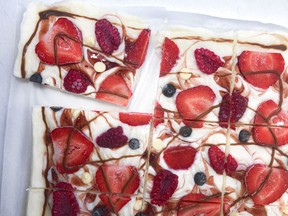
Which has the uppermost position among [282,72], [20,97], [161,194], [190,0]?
[190,0]

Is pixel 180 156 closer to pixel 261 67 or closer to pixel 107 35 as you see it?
pixel 261 67

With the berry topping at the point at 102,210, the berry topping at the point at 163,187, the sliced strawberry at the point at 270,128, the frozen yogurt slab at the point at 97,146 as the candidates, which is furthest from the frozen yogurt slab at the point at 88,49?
the sliced strawberry at the point at 270,128

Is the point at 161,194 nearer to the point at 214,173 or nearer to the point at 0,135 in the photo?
the point at 214,173

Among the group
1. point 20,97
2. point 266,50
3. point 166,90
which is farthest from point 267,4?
point 20,97

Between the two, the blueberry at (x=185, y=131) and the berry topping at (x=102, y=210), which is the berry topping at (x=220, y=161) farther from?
the berry topping at (x=102, y=210)

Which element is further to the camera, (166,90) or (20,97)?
(20,97)

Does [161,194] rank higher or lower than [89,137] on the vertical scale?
lower

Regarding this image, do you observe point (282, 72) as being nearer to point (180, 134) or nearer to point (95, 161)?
point (180, 134)
